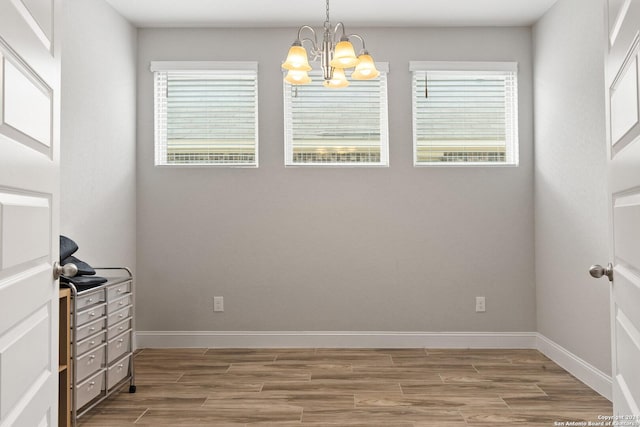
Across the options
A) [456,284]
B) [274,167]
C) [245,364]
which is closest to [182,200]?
[274,167]

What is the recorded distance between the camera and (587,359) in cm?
339

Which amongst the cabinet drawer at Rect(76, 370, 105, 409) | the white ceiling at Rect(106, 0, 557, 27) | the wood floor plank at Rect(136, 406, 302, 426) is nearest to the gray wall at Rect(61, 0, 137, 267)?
the white ceiling at Rect(106, 0, 557, 27)

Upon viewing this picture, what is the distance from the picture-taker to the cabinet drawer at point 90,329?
8.63ft

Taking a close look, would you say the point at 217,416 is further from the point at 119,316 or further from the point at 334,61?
the point at 334,61

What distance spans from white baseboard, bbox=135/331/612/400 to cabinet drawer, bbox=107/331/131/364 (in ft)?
3.58

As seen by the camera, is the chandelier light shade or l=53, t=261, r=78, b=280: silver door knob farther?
the chandelier light shade

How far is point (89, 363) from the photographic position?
9.04ft

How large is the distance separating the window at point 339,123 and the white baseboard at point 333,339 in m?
1.44

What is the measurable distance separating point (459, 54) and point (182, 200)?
8.54 feet

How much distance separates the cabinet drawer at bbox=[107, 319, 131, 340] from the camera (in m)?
2.99

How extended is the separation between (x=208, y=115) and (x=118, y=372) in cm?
219

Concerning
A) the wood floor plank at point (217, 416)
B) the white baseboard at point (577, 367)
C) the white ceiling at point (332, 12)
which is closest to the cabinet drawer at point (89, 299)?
the wood floor plank at point (217, 416)

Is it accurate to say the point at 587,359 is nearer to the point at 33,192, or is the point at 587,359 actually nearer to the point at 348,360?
the point at 348,360

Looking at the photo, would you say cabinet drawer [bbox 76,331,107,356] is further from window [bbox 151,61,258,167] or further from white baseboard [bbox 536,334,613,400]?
white baseboard [bbox 536,334,613,400]
